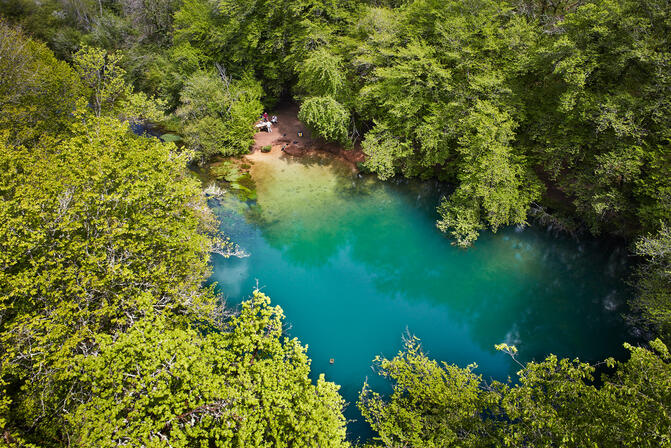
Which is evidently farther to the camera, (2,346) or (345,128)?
(345,128)

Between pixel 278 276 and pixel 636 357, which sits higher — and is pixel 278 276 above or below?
below

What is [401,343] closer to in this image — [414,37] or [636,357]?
[636,357]

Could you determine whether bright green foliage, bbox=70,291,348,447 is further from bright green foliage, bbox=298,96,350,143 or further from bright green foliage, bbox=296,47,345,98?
bright green foliage, bbox=296,47,345,98

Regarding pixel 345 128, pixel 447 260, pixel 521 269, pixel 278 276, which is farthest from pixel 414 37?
pixel 278 276

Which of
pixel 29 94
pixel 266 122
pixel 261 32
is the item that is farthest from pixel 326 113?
pixel 29 94

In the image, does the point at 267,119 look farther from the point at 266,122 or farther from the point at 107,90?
the point at 107,90

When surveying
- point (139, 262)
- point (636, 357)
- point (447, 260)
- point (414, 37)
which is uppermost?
point (414, 37)

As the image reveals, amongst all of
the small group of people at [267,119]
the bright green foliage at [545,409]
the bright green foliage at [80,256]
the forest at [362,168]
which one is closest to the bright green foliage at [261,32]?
the forest at [362,168]

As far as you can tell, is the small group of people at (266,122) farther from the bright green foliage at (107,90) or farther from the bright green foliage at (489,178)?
the bright green foliage at (489,178)

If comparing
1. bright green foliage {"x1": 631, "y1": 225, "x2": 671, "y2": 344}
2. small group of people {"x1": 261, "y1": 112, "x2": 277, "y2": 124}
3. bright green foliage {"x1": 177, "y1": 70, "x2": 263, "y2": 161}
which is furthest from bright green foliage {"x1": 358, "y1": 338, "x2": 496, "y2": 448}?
small group of people {"x1": 261, "y1": 112, "x2": 277, "y2": 124}
